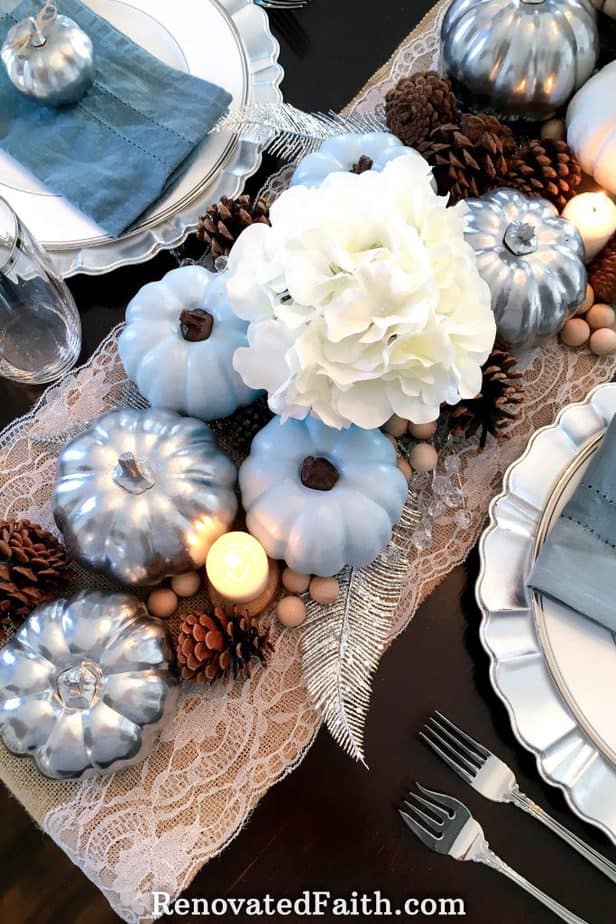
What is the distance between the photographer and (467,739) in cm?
51

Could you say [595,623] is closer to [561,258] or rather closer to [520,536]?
[520,536]

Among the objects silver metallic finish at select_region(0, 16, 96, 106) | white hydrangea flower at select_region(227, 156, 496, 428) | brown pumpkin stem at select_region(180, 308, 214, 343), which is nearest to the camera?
white hydrangea flower at select_region(227, 156, 496, 428)

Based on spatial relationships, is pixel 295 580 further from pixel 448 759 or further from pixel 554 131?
pixel 554 131

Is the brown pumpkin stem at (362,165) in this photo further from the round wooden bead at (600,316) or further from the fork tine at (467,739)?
the fork tine at (467,739)

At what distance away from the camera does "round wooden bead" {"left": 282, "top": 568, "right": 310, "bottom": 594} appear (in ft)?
1.75

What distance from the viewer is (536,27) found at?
61cm

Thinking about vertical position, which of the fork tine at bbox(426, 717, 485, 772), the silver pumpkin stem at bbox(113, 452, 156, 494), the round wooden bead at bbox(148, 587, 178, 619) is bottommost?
the round wooden bead at bbox(148, 587, 178, 619)

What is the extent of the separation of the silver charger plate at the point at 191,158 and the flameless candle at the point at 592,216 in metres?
0.25

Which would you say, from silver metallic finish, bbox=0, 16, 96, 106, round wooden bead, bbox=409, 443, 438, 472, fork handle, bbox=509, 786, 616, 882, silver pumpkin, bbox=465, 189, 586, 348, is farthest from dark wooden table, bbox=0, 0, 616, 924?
silver metallic finish, bbox=0, 16, 96, 106

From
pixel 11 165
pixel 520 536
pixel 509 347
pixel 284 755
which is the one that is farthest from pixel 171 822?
pixel 11 165

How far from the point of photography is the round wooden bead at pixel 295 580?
0.53 meters

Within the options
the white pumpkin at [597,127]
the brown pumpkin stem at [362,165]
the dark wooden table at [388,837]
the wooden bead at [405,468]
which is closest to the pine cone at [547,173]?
the white pumpkin at [597,127]

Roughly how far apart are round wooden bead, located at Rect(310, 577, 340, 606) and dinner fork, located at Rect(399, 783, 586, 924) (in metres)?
0.13

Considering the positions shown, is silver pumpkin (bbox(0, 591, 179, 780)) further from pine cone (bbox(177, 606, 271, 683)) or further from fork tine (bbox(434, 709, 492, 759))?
fork tine (bbox(434, 709, 492, 759))
